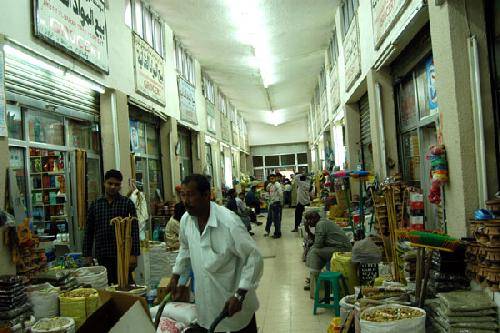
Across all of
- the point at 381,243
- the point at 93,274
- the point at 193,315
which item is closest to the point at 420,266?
the point at 193,315

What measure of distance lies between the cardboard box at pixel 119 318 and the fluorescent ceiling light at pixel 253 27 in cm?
652

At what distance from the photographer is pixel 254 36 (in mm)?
9125

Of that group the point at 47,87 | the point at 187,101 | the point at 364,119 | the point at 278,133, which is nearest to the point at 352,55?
the point at 364,119

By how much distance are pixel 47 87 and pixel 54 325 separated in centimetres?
271

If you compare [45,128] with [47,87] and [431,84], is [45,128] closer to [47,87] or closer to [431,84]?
[47,87]

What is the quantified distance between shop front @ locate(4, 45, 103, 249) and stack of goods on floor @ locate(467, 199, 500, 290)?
3.46 metres

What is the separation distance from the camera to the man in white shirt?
8.29ft

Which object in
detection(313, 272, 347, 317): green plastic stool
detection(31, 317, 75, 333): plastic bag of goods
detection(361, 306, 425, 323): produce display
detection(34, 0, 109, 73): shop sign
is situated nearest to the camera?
detection(361, 306, 425, 323): produce display

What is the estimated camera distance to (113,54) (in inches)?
245

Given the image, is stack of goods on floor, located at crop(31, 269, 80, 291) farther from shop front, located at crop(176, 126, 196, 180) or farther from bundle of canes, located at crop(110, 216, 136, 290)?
shop front, located at crop(176, 126, 196, 180)

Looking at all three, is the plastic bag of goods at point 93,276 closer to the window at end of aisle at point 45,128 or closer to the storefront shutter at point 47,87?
the window at end of aisle at point 45,128

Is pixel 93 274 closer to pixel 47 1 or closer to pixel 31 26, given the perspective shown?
pixel 31 26

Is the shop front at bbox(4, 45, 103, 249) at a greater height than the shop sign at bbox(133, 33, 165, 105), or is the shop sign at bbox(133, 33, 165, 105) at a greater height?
the shop sign at bbox(133, 33, 165, 105)

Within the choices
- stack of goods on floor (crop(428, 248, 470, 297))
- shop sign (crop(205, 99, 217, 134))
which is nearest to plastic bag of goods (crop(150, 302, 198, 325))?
stack of goods on floor (crop(428, 248, 470, 297))
